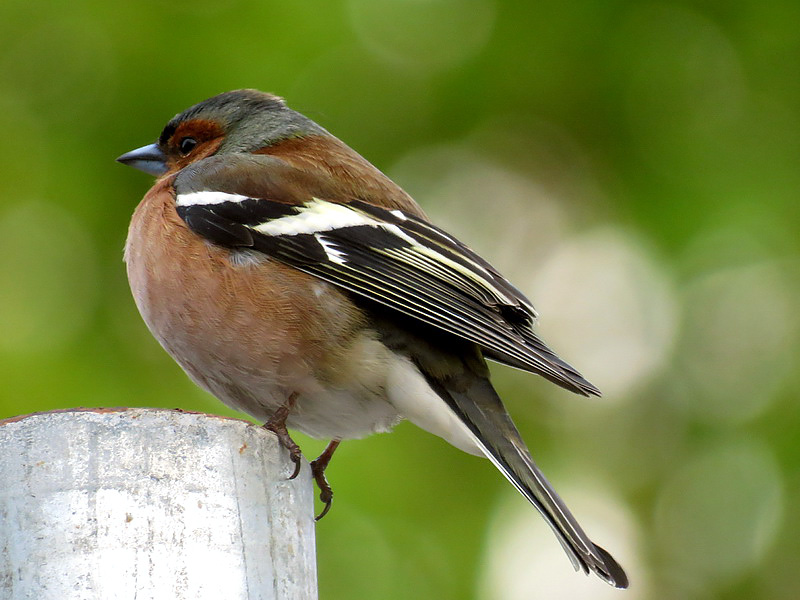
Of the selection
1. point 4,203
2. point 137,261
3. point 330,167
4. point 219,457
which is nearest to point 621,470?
point 330,167

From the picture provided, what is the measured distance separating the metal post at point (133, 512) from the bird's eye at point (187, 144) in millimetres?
2742

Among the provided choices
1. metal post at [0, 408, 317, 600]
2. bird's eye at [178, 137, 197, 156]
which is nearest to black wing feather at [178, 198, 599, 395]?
bird's eye at [178, 137, 197, 156]

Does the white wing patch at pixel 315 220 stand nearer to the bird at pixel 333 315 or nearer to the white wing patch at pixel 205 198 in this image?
the bird at pixel 333 315

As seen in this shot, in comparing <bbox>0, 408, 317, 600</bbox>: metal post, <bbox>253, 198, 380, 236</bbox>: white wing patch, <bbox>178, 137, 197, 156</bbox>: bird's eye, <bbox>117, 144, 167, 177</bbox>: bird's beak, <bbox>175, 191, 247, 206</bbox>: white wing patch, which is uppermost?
<bbox>0, 408, 317, 600</bbox>: metal post

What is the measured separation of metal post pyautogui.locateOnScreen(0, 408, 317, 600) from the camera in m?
1.92

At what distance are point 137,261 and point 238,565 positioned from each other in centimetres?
195

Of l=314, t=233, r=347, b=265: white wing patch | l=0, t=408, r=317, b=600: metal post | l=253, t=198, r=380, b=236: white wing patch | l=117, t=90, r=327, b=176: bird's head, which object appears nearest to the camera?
l=0, t=408, r=317, b=600: metal post

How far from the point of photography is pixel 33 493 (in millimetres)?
1984

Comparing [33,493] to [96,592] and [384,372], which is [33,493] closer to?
[96,592]

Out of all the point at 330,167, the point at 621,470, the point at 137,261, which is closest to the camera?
the point at 137,261

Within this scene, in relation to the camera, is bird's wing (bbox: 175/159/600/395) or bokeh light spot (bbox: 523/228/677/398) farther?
bokeh light spot (bbox: 523/228/677/398)

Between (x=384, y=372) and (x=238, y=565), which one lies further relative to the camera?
(x=384, y=372)

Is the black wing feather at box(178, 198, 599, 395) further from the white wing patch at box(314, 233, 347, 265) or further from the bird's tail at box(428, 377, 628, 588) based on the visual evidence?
the bird's tail at box(428, 377, 628, 588)

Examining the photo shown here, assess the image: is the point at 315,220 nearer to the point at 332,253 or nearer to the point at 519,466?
the point at 332,253
